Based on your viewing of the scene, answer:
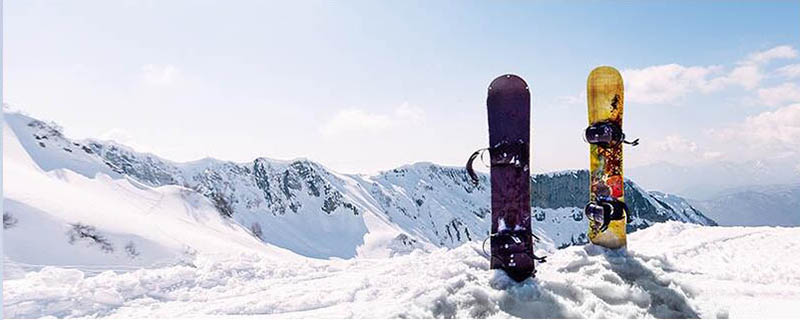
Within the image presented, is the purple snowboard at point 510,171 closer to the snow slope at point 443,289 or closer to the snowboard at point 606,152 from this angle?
the snow slope at point 443,289

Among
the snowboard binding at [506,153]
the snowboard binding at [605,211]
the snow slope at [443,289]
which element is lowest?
the snow slope at [443,289]

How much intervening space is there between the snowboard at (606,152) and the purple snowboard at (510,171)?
129 inches

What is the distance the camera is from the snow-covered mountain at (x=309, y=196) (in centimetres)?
3662

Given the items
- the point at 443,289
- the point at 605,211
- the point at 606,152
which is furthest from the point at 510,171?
the point at 606,152

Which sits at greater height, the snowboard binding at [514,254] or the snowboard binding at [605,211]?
the snowboard binding at [605,211]

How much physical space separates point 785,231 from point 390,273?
37.2ft

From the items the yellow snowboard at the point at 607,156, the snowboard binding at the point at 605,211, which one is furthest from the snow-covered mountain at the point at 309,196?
the snowboard binding at the point at 605,211

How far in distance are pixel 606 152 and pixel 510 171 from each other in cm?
398

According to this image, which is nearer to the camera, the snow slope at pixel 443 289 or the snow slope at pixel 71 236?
the snow slope at pixel 443 289

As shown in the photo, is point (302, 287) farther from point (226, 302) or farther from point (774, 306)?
point (774, 306)

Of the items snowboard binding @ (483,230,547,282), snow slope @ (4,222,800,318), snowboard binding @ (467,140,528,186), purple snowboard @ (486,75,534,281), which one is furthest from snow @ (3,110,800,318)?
snowboard binding @ (467,140,528,186)

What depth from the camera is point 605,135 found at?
401 inches

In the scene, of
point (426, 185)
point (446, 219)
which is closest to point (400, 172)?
point (426, 185)

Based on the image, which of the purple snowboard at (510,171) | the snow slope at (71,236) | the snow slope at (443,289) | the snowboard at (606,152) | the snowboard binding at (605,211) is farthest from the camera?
the snow slope at (71,236)
